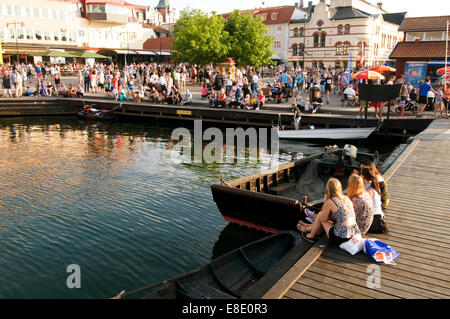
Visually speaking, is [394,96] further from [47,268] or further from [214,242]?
[47,268]

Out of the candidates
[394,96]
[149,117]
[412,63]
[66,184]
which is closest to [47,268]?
[66,184]

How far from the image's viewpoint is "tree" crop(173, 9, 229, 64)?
41.6 m

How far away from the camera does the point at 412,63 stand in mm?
36438

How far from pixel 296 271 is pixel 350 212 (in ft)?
5.00

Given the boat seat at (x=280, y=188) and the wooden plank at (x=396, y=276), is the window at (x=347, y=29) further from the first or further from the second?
the wooden plank at (x=396, y=276)

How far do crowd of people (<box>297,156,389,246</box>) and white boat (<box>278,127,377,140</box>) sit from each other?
1544 centimetres

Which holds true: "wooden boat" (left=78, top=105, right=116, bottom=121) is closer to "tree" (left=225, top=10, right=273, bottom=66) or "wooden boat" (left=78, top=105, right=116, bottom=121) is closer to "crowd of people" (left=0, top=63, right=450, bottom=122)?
"crowd of people" (left=0, top=63, right=450, bottom=122)

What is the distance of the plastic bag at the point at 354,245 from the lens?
22.4 feet

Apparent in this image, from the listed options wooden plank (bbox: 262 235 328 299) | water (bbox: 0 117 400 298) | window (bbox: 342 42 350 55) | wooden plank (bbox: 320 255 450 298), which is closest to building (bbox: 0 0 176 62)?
window (bbox: 342 42 350 55)

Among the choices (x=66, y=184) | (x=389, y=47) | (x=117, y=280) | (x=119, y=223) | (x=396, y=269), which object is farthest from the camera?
(x=389, y=47)

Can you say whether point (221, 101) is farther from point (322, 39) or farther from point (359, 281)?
point (322, 39)

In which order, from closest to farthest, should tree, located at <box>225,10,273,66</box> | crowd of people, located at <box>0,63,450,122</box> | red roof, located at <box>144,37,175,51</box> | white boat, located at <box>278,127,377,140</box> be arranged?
white boat, located at <box>278,127,377,140</box>
crowd of people, located at <box>0,63,450,122</box>
tree, located at <box>225,10,273,66</box>
red roof, located at <box>144,37,175,51</box>

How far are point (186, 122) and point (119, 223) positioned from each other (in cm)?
2037

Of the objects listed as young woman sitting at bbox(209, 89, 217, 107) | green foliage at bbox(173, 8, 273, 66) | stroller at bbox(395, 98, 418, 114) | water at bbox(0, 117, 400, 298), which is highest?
green foliage at bbox(173, 8, 273, 66)
